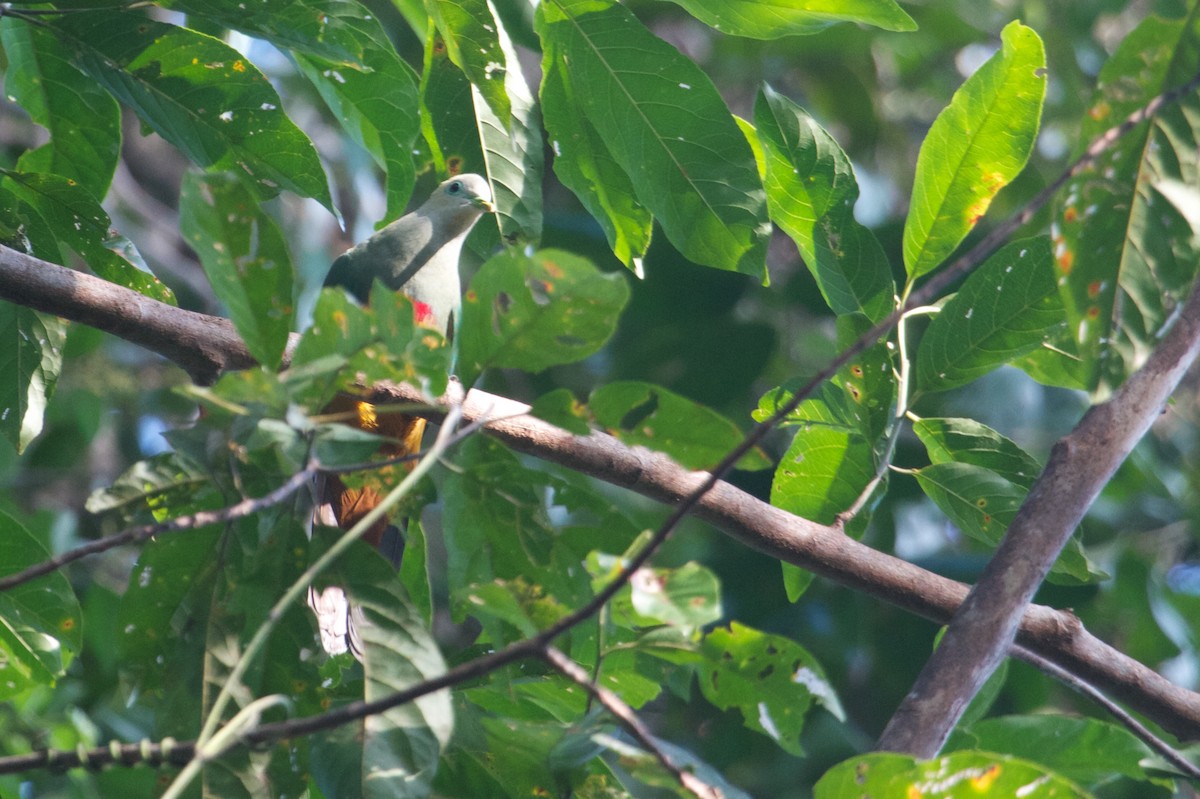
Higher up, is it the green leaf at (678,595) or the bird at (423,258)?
the green leaf at (678,595)

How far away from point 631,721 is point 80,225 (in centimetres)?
140

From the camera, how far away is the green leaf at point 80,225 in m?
1.91

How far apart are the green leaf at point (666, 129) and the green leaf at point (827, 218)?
107mm

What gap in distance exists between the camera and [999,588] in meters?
1.51

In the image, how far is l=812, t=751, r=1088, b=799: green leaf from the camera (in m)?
1.14

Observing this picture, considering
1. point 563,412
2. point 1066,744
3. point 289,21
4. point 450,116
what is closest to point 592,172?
point 450,116

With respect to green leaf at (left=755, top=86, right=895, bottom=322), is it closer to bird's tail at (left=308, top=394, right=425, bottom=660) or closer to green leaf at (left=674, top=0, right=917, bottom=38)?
green leaf at (left=674, top=0, right=917, bottom=38)

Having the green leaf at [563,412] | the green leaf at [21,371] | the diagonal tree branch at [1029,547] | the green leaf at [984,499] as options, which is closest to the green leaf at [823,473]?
the green leaf at [984,499]

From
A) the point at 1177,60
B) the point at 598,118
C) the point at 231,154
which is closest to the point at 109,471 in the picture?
the point at 231,154

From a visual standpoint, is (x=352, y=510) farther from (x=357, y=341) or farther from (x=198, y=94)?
(x=357, y=341)

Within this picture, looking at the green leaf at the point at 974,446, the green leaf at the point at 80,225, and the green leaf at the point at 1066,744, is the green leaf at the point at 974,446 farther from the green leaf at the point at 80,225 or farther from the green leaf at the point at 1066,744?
the green leaf at the point at 80,225

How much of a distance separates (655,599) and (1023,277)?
102 centimetres

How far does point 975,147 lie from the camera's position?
1.82m

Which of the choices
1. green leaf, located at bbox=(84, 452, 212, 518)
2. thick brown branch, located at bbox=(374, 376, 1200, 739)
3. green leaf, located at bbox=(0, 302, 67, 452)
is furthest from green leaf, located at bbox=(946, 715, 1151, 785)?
green leaf, located at bbox=(0, 302, 67, 452)
